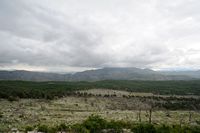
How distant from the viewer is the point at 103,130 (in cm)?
4162

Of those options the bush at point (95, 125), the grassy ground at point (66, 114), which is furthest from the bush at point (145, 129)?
the grassy ground at point (66, 114)

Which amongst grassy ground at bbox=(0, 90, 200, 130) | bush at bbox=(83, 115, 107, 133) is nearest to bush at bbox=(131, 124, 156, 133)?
bush at bbox=(83, 115, 107, 133)

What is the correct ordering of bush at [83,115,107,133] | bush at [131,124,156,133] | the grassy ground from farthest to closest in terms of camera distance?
1. the grassy ground
2. bush at [131,124,156,133]
3. bush at [83,115,107,133]

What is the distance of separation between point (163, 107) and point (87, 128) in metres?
68.0

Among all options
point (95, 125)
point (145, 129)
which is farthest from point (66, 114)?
point (145, 129)

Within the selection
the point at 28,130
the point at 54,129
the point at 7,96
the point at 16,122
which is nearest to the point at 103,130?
the point at 54,129

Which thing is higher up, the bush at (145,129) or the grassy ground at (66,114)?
the bush at (145,129)

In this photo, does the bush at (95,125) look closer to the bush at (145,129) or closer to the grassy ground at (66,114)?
the bush at (145,129)

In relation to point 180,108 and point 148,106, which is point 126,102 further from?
point 180,108

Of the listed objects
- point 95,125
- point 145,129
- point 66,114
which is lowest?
point 66,114

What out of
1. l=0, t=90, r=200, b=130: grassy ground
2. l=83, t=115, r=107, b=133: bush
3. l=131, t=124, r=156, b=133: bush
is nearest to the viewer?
l=83, t=115, r=107, b=133: bush

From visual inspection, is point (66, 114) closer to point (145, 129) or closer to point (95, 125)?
point (95, 125)

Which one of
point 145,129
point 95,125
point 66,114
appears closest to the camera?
point 145,129

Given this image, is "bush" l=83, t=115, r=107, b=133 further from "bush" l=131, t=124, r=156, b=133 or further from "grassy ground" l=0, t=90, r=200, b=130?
"grassy ground" l=0, t=90, r=200, b=130
